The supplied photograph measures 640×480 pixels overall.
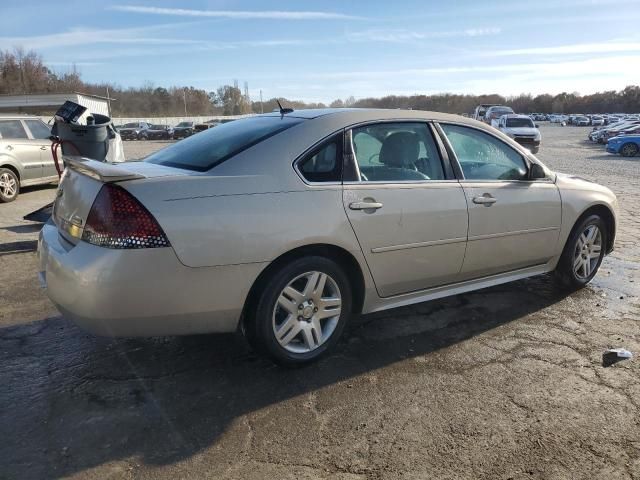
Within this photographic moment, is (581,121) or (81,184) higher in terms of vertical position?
(81,184)

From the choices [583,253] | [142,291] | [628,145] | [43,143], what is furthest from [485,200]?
[628,145]

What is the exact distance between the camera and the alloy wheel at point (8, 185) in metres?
9.44

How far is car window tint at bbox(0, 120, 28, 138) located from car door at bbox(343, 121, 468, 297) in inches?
356

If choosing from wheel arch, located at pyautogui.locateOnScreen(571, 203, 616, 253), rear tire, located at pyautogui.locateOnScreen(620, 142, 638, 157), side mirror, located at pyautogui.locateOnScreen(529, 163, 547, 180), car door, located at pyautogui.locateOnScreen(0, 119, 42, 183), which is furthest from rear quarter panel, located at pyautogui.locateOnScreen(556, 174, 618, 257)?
rear tire, located at pyautogui.locateOnScreen(620, 142, 638, 157)

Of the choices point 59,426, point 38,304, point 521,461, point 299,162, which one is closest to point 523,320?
point 521,461

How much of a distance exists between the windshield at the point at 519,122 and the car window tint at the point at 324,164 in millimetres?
→ 23896

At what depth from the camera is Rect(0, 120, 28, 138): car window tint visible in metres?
9.93

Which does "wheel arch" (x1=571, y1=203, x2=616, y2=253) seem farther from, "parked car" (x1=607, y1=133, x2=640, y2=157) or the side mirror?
"parked car" (x1=607, y1=133, x2=640, y2=157)

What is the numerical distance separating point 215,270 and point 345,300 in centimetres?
93

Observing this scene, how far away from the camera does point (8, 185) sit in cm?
952

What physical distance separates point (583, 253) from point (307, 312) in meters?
3.00

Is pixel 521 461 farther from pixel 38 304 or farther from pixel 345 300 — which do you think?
pixel 38 304

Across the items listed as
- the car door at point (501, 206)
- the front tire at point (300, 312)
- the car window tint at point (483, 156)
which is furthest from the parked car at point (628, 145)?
the front tire at point (300, 312)

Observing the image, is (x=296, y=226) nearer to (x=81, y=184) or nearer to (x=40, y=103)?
(x=81, y=184)
